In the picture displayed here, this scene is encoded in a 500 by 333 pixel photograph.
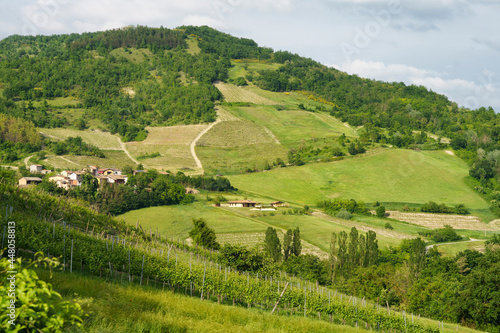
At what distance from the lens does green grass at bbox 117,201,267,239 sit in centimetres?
8375

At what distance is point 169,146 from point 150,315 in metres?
146

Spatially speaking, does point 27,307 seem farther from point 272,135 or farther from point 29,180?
point 272,135

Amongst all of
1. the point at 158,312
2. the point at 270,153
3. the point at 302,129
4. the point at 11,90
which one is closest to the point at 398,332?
the point at 158,312

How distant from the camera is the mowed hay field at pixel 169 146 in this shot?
467 feet

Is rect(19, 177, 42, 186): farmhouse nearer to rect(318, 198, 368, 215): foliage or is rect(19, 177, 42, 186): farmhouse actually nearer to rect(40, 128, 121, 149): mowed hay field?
rect(40, 128, 121, 149): mowed hay field

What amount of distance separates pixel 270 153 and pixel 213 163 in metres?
23.5

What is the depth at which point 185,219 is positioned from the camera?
295 feet

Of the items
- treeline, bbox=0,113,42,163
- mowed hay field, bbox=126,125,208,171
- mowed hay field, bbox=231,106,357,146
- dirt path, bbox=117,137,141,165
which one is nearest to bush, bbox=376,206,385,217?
mowed hay field, bbox=231,106,357,146

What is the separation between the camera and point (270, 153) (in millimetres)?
157250

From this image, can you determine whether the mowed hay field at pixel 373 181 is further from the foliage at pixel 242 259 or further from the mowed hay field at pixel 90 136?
the foliage at pixel 242 259

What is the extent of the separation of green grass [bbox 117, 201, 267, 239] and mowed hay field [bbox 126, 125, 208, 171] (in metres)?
39.9

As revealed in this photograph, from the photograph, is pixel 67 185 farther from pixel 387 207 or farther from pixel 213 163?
pixel 387 207

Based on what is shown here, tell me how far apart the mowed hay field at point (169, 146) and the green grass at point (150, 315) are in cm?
11503

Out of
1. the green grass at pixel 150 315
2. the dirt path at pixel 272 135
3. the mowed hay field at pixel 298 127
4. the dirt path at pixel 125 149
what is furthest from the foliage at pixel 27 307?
the dirt path at pixel 272 135
